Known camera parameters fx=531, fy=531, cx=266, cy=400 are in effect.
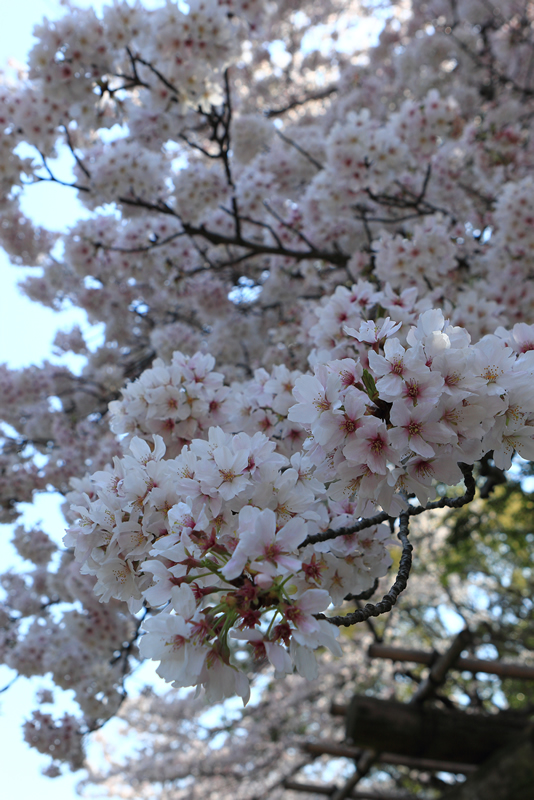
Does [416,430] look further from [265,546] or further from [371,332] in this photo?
[265,546]

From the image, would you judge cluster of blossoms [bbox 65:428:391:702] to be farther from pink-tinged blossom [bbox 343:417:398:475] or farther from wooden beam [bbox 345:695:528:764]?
wooden beam [bbox 345:695:528:764]

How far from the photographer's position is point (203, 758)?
9.63 metres

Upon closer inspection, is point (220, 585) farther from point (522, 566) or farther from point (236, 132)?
point (522, 566)

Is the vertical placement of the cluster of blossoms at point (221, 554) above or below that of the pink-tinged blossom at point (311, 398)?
below

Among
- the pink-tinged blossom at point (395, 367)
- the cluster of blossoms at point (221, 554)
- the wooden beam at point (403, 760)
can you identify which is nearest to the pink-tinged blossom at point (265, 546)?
the cluster of blossoms at point (221, 554)

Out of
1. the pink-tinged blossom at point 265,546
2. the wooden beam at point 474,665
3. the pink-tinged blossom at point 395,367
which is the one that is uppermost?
the wooden beam at point 474,665

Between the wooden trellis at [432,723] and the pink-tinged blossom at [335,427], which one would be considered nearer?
the pink-tinged blossom at [335,427]

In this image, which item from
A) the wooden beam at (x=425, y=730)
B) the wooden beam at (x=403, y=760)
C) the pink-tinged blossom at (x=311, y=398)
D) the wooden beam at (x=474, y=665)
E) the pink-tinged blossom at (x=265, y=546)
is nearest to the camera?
the pink-tinged blossom at (x=265, y=546)

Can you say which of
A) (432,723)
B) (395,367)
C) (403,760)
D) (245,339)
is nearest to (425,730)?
(432,723)

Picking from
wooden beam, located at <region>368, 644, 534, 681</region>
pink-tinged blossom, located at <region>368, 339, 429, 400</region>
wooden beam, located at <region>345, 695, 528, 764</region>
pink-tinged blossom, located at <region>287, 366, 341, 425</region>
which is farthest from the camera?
wooden beam, located at <region>345, 695, 528, 764</region>

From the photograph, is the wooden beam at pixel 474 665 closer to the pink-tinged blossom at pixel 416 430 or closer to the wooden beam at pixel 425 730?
the wooden beam at pixel 425 730

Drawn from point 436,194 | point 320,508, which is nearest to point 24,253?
point 436,194

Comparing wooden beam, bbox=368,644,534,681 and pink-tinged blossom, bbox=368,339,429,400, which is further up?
wooden beam, bbox=368,644,534,681

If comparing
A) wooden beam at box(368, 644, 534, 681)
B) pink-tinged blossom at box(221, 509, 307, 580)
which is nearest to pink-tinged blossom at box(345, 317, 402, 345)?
pink-tinged blossom at box(221, 509, 307, 580)
